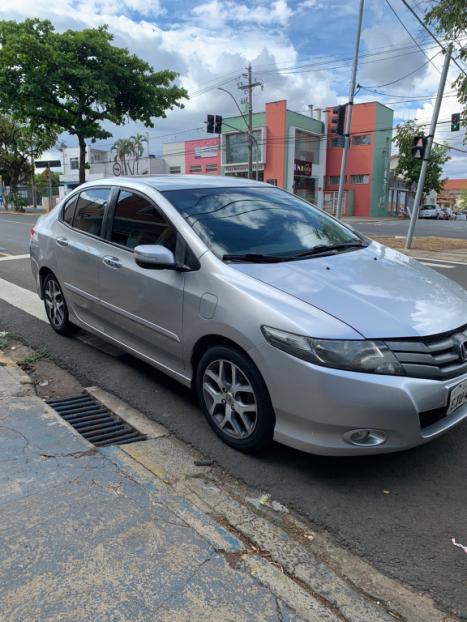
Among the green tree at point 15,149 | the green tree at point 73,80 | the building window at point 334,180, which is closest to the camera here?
the green tree at point 73,80

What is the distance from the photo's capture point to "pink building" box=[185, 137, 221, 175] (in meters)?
51.5

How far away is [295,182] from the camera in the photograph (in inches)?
1884

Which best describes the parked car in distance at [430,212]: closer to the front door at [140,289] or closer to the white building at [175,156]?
the white building at [175,156]

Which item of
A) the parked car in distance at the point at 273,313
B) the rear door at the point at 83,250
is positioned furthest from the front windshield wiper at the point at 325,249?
the rear door at the point at 83,250

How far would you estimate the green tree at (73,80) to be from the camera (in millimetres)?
21156

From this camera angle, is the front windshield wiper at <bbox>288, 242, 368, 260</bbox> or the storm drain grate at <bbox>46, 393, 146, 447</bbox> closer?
the storm drain grate at <bbox>46, 393, 146, 447</bbox>

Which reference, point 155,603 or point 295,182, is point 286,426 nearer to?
point 155,603

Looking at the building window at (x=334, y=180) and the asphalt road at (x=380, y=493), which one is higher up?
the building window at (x=334, y=180)

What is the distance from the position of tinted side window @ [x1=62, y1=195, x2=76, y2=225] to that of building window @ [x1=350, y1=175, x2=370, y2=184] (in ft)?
160

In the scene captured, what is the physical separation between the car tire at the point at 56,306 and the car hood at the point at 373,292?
107 inches

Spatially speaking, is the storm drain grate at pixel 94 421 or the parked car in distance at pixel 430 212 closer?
the storm drain grate at pixel 94 421

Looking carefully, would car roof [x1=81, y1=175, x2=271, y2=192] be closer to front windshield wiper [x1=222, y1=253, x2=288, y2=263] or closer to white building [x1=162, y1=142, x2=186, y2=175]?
front windshield wiper [x1=222, y1=253, x2=288, y2=263]

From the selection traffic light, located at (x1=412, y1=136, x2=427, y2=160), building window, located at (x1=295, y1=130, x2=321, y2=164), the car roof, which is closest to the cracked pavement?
the car roof

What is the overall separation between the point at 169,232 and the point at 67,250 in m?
1.72
